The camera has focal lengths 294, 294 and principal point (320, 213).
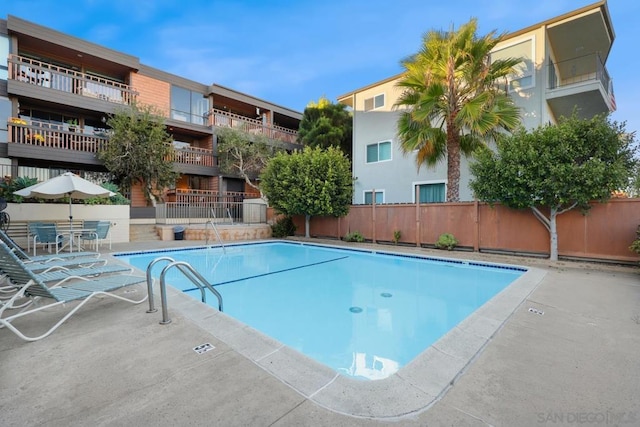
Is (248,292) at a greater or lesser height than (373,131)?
lesser

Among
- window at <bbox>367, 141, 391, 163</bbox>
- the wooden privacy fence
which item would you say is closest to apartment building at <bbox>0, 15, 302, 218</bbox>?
window at <bbox>367, 141, 391, 163</bbox>

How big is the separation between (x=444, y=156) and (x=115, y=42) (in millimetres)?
19447

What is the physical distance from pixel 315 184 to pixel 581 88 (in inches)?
425

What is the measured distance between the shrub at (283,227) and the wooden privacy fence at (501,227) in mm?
2813

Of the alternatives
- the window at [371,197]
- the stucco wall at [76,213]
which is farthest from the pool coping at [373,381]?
the window at [371,197]

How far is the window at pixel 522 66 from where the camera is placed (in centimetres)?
1191

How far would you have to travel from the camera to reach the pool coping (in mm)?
2137

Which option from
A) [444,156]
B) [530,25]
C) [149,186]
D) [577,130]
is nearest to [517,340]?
[577,130]

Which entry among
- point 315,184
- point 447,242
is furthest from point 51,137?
point 447,242

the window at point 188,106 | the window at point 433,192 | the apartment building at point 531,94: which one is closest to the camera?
the apartment building at point 531,94

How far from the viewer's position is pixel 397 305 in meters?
5.76

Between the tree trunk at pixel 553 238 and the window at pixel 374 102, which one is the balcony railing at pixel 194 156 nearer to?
the window at pixel 374 102

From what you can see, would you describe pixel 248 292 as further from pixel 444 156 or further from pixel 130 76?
pixel 130 76

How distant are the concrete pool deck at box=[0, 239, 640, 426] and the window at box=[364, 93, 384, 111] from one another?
15.0m
